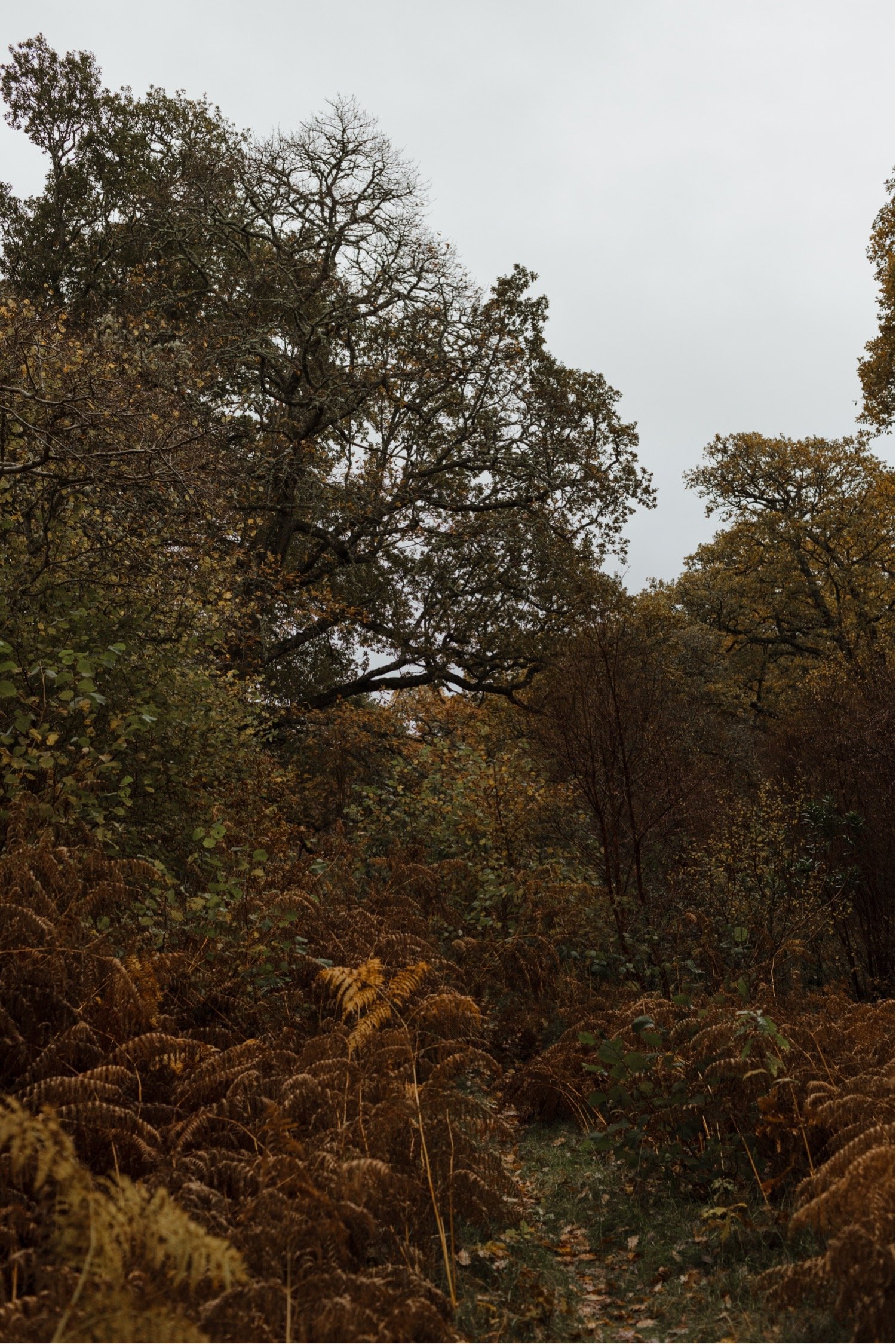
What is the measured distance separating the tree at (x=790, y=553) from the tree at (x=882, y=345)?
15.2 feet

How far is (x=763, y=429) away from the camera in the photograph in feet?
81.2

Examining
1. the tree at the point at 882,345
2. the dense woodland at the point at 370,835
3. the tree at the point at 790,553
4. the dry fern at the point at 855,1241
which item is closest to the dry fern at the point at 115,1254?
the dense woodland at the point at 370,835

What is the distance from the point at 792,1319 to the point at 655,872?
21.5 ft

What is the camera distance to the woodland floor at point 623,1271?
3.42 metres

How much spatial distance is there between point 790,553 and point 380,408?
12186mm

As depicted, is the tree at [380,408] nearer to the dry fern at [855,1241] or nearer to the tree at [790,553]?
the tree at [790,553]

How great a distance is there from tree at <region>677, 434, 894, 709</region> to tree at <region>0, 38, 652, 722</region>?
27.6 ft

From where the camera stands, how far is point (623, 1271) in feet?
13.3

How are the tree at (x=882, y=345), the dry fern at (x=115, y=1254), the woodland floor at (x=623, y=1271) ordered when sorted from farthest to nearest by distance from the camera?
1. the tree at (x=882, y=345)
2. the woodland floor at (x=623, y=1271)
3. the dry fern at (x=115, y=1254)

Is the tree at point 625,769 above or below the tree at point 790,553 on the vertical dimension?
below

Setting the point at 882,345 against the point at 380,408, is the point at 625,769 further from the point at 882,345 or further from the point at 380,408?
the point at 882,345

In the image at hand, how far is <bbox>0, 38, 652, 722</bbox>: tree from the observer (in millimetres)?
15305

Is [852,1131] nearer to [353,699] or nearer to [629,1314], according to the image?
[629,1314]

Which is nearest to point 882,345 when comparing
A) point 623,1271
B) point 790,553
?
point 790,553
